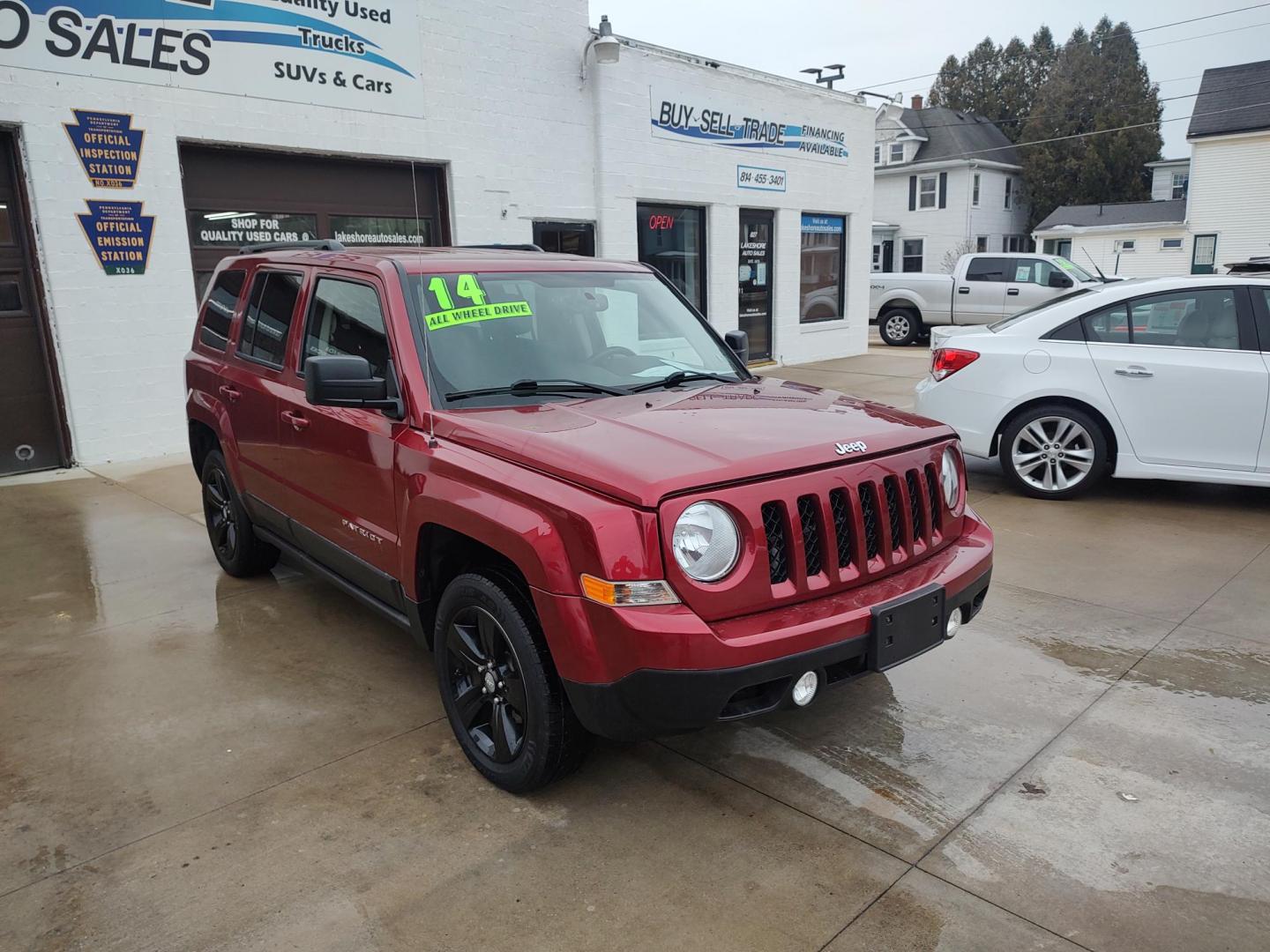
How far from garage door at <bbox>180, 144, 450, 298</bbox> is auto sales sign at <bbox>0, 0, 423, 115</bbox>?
2.11 feet

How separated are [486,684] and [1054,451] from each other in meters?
5.18

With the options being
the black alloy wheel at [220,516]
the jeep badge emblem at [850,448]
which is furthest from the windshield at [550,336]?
the black alloy wheel at [220,516]

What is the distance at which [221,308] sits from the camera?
5359 millimetres

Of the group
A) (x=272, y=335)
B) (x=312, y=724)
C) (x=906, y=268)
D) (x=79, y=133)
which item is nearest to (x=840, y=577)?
(x=312, y=724)

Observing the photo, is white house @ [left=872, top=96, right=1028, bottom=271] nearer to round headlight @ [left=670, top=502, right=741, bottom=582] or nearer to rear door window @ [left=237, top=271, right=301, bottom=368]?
rear door window @ [left=237, top=271, right=301, bottom=368]

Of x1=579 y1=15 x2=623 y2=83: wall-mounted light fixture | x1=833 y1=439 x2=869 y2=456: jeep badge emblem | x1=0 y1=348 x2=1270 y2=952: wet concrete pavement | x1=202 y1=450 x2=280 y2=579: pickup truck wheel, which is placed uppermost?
x1=579 y1=15 x2=623 y2=83: wall-mounted light fixture

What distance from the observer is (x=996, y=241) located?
1892 inches

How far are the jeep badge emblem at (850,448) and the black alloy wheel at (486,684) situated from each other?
48.4 inches

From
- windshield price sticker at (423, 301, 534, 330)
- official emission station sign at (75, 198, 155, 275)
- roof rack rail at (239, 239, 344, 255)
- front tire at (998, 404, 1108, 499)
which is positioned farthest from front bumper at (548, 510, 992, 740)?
official emission station sign at (75, 198, 155, 275)

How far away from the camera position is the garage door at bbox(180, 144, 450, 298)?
9.24m

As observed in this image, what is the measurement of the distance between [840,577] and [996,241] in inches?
1966

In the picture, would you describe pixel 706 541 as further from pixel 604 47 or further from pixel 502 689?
pixel 604 47

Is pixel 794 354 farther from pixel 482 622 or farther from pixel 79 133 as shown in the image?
pixel 482 622

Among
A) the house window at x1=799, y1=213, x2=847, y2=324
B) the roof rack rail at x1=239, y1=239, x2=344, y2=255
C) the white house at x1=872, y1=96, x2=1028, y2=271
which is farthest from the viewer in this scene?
the white house at x1=872, y1=96, x2=1028, y2=271
